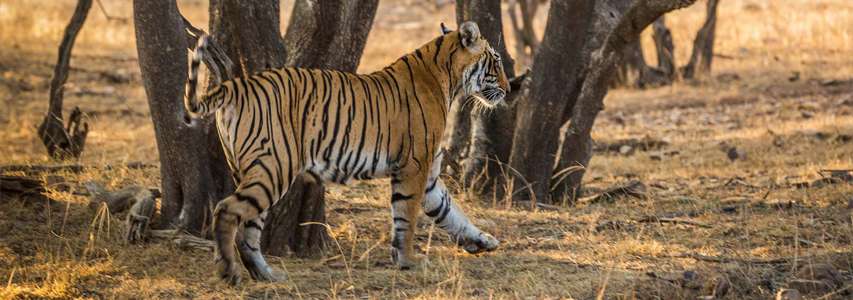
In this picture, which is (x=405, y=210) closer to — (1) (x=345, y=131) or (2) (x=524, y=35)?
(1) (x=345, y=131)

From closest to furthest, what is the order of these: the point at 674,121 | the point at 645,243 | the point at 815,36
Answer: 1. the point at 645,243
2. the point at 674,121
3. the point at 815,36

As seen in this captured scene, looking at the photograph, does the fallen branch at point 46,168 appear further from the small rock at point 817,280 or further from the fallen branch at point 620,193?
the small rock at point 817,280

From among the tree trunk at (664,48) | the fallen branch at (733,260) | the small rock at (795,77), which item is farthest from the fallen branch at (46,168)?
the small rock at (795,77)

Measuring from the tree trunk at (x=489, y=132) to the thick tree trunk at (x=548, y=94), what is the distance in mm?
230

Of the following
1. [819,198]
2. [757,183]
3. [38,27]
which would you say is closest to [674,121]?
[757,183]

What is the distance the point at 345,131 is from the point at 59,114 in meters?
4.74

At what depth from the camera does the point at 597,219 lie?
8109 millimetres

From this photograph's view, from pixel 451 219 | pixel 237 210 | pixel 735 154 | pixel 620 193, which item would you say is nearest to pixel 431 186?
pixel 451 219

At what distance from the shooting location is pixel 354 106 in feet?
21.3

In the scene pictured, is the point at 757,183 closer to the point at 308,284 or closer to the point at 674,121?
the point at 674,121

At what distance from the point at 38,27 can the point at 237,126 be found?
13835 millimetres

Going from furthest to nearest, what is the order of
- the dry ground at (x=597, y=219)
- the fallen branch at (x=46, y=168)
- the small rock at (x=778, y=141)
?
the small rock at (x=778, y=141)
the fallen branch at (x=46, y=168)
the dry ground at (x=597, y=219)

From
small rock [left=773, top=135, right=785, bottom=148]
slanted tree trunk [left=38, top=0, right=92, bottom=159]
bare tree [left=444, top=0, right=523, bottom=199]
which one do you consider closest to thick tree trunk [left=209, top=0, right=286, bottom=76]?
bare tree [left=444, top=0, right=523, bottom=199]

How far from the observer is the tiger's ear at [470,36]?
22.7 ft
